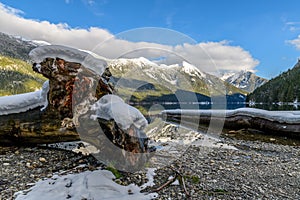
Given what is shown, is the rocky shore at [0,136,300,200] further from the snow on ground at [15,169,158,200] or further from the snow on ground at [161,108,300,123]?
the snow on ground at [161,108,300,123]

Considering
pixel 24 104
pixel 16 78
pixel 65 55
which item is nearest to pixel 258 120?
pixel 65 55

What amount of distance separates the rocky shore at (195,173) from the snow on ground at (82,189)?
0.62 ft

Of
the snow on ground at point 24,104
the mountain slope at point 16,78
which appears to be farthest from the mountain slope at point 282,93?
the mountain slope at point 16,78

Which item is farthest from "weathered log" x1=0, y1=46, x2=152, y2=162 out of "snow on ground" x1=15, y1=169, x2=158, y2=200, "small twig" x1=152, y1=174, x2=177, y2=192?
"small twig" x1=152, y1=174, x2=177, y2=192

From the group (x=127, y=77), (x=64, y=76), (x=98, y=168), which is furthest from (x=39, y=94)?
(x=98, y=168)

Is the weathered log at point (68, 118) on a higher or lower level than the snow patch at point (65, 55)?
lower

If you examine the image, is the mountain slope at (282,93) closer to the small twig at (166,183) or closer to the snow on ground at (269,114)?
the snow on ground at (269,114)

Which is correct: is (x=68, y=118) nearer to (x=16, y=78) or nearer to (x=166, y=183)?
Result: (x=166, y=183)

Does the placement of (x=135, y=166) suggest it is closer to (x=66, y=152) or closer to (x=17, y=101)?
(x=66, y=152)

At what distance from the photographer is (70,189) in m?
3.46

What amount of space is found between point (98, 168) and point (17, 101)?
3.38 metres

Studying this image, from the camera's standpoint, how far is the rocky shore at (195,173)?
364cm

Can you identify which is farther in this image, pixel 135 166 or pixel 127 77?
pixel 127 77

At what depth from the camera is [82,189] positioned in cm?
346
